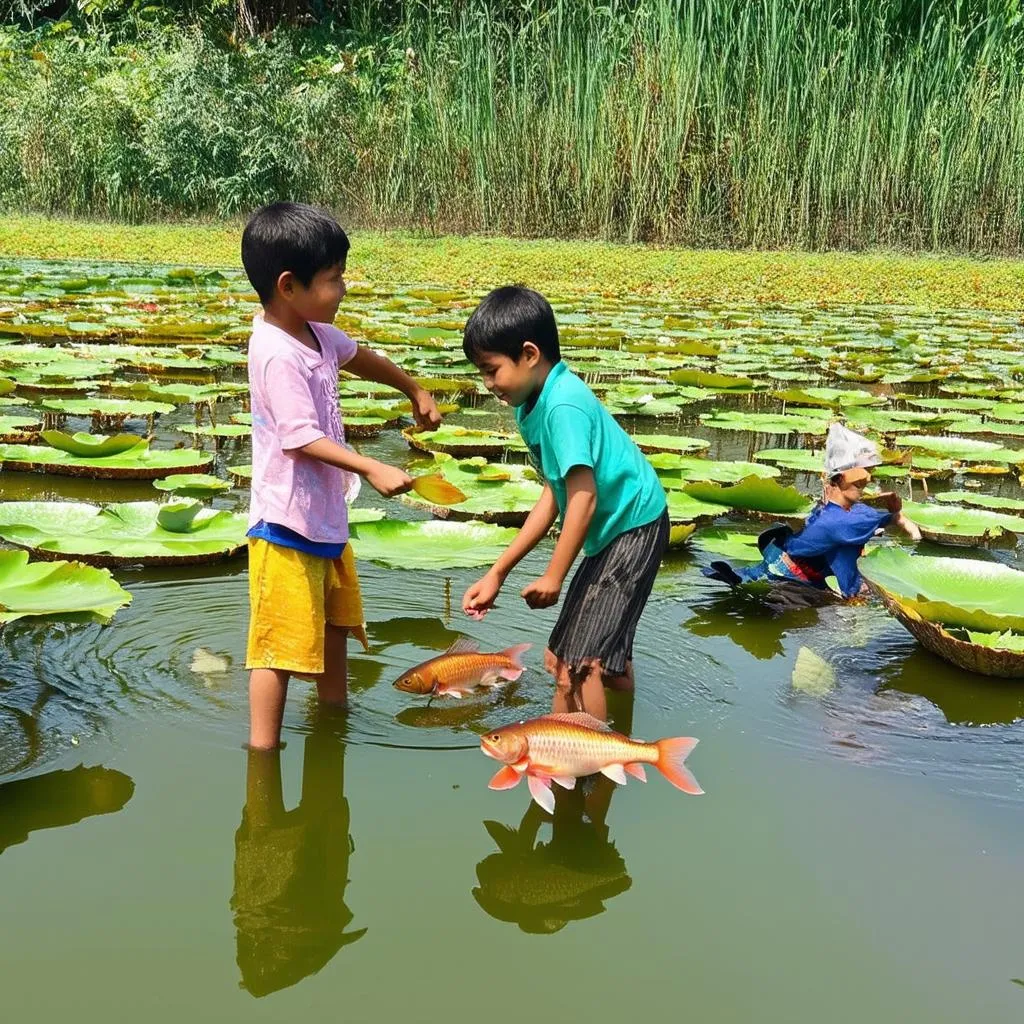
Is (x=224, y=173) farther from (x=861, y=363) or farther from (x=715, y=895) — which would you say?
(x=715, y=895)

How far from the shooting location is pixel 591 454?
2.22 meters

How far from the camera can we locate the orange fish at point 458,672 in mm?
2295

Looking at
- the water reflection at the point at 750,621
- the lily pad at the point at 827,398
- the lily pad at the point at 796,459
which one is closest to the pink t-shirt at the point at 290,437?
the water reflection at the point at 750,621

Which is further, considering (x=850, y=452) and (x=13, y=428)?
(x=13, y=428)

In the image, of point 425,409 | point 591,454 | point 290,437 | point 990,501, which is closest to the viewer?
point 290,437

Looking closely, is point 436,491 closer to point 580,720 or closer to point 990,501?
point 580,720

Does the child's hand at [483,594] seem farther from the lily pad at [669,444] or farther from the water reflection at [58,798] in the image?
the lily pad at [669,444]

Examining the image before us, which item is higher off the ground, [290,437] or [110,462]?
[290,437]

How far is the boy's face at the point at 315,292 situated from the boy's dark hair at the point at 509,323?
239mm

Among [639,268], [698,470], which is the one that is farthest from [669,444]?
[639,268]

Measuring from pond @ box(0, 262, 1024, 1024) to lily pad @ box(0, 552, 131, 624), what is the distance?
0.38 feet

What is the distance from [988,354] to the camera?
8.34 m

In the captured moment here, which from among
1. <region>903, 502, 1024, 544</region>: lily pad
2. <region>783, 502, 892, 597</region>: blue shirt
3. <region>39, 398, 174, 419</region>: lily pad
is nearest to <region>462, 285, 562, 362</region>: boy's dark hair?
<region>783, 502, 892, 597</region>: blue shirt

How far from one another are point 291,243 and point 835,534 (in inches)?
67.3
